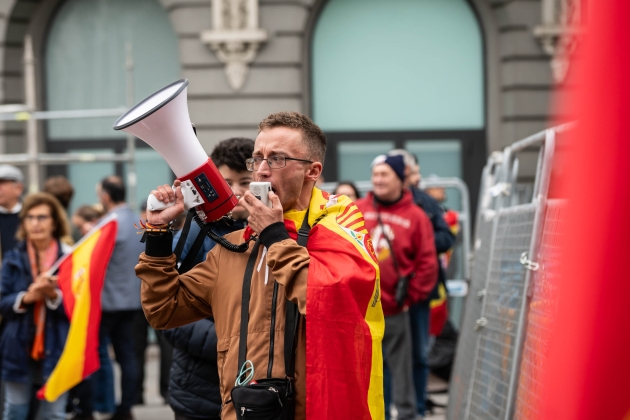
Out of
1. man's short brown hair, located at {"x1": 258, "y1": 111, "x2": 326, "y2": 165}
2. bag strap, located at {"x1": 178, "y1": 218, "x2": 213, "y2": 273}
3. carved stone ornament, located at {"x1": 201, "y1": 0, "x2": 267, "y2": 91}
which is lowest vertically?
bag strap, located at {"x1": 178, "y1": 218, "x2": 213, "y2": 273}

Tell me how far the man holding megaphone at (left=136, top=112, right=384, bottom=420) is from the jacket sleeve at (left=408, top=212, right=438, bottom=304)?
12.8ft

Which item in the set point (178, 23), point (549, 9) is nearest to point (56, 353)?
point (178, 23)

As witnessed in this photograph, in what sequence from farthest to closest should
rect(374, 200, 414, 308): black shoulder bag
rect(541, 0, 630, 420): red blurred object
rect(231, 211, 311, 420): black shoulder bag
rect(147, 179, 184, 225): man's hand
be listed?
rect(374, 200, 414, 308): black shoulder bag → rect(147, 179, 184, 225): man's hand → rect(231, 211, 311, 420): black shoulder bag → rect(541, 0, 630, 420): red blurred object

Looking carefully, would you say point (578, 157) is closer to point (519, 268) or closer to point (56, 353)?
point (519, 268)

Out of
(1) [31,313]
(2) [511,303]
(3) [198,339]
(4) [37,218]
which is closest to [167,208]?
(3) [198,339]

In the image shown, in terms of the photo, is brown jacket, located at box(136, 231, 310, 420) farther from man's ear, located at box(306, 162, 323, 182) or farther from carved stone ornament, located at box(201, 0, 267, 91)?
carved stone ornament, located at box(201, 0, 267, 91)

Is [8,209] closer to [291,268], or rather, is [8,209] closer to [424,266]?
[424,266]

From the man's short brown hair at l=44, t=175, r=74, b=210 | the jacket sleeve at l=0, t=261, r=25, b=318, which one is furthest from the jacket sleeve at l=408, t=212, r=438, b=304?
the man's short brown hair at l=44, t=175, r=74, b=210

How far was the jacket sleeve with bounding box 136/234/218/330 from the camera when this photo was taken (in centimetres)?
283

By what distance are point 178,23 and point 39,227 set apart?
6.76 meters

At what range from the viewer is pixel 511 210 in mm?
4801

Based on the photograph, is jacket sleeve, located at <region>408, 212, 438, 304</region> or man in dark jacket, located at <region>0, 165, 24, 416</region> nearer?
jacket sleeve, located at <region>408, 212, 438, 304</region>

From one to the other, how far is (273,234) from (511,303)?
2038mm

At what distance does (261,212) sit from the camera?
2691 mm
